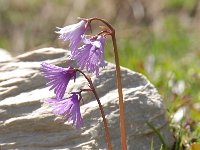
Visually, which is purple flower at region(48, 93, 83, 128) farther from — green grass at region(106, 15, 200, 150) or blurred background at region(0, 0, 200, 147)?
blurred background at region(0, 0, 200, 147)

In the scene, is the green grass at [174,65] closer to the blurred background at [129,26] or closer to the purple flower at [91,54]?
the blurred background at [129,26]

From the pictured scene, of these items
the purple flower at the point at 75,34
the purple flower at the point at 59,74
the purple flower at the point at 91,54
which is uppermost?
the purple flower at the point at 75,34

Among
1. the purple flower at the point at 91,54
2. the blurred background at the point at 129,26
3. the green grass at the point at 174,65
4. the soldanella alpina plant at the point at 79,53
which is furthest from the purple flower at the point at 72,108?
the blurred background at the point at 129,26

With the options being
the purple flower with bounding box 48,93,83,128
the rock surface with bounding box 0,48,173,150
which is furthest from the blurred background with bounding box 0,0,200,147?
the purple flower with bounding box 48,93,83,128

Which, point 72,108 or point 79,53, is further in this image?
point 72,108

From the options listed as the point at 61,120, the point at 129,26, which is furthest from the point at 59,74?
the point at 129,26

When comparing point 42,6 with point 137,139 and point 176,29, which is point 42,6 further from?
point 137,139

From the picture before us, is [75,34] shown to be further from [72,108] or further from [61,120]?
[61,120]
